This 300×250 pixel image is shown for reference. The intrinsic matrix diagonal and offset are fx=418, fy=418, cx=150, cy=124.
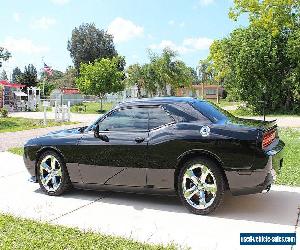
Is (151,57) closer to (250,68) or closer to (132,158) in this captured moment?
(250,68)

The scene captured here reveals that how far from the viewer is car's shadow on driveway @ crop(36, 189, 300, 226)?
541cm

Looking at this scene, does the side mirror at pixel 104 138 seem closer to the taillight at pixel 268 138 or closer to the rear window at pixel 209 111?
the rear window at pixel 209 111

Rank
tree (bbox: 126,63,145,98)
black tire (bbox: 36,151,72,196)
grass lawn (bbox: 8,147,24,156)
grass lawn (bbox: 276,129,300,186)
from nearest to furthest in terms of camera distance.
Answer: black tire (bbox: 36,151,72,196) < grass lawn (bbox: 276,129,300,186) < grass lawn (bbox: 8,147,24,156) < tree (bbox: 126,63,145,98)

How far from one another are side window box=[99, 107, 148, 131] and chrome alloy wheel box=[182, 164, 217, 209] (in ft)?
3.24

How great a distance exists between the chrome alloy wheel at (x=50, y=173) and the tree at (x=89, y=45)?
241ft

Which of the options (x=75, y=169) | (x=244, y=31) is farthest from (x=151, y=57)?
(x=75, y=169)

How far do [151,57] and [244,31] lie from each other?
23.2 meters

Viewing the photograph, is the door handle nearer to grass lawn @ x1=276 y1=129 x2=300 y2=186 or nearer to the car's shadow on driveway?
the car's shadow on driveway

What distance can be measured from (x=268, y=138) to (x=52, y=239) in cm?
302

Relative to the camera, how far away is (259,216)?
Result: 5.42 m

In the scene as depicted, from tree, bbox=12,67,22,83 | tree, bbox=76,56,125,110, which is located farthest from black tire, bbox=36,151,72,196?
tree, bbox=12,67,22,83

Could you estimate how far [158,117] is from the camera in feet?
19.7

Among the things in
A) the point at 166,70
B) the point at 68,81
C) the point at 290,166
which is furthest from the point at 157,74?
the point at 290,166

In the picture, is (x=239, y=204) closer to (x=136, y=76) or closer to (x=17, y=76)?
(x=136, y=76)
